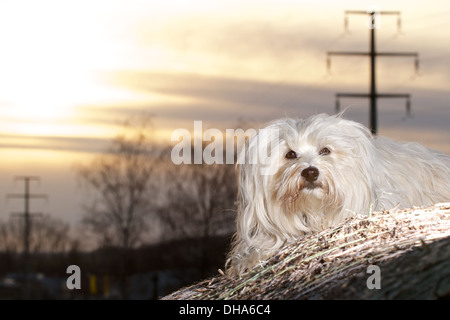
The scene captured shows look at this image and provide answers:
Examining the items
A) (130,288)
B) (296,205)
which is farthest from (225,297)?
(130,288)

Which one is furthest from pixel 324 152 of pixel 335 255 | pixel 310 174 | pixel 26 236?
pixel 26 236

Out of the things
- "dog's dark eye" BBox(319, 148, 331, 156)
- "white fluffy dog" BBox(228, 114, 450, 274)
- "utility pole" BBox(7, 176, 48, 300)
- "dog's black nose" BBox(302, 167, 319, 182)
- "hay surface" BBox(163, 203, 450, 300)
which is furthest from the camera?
"utility pole" BBox(7, 176, 48, 300)

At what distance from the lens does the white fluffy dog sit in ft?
28.5

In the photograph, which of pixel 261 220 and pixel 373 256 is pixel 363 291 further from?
pixel 261 220

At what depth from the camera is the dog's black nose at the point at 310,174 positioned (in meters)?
8.52

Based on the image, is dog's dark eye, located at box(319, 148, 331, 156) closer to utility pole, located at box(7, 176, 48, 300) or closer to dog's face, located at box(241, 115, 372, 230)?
dog's face, located at box(241, 115, 372, 230)

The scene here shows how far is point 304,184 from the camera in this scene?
8.55m

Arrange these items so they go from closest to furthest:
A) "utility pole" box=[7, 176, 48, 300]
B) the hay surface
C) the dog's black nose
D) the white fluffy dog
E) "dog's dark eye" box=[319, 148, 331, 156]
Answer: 1. the hay surface
2. the dog's black nose
3. the white fluffy dog
4. "dog's dark eye" box=[319, 148, 331, 156]
5. "utility pole" box=[7, 176, 48, 300]

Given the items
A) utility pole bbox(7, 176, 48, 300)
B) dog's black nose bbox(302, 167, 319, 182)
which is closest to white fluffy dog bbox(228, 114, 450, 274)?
dog's black nose bbox(302, 167, 319, 182)

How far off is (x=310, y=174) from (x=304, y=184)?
0.12 m

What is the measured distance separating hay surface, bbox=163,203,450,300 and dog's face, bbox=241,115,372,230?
0.61m

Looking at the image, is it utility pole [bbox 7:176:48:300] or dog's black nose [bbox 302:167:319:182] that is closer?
dog's black nose [bbox 302:167:319:182]

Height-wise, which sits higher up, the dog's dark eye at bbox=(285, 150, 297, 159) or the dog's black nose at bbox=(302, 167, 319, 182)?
the dog's dark eye at bbox=(285, 150, 297, 159)
